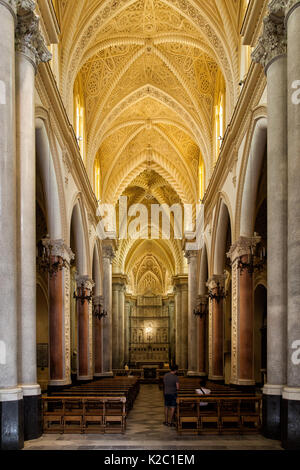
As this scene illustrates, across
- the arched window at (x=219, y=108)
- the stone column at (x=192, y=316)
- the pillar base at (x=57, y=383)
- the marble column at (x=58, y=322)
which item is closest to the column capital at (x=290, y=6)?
the marble column at (x=58, y=322)

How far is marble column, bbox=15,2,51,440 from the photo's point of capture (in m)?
10.4

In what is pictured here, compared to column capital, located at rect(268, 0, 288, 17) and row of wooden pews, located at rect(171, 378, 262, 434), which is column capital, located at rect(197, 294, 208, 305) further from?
column capital, located at rect(268, 0, 288, 17)

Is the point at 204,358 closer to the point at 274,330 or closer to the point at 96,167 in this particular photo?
the point at 96,167

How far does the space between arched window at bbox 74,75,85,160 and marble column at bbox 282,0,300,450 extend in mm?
12664

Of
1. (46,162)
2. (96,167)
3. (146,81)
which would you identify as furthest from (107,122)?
(46,162)

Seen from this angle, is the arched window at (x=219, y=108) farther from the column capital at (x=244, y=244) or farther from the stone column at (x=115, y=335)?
the stone column at (x=115, y=335)

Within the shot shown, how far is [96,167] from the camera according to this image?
29.0 metres

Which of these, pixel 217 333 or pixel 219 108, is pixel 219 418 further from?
pixel 219 108

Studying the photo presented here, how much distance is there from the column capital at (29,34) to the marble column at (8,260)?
70cm

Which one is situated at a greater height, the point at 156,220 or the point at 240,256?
the point at 156,220

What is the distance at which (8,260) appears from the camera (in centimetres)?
922

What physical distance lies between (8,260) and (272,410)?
5562 millimetres

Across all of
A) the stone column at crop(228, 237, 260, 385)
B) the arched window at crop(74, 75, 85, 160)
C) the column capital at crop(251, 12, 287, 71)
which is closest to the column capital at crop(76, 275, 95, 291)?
the arched window at crop(74, 75, 85, 160)

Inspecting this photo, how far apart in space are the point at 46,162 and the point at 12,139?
6100 millimetres
